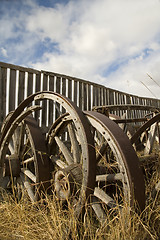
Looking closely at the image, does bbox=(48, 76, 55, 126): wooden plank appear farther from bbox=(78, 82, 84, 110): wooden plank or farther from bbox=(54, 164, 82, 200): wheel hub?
bbox=(54, 164, 82, 200): wheel hub

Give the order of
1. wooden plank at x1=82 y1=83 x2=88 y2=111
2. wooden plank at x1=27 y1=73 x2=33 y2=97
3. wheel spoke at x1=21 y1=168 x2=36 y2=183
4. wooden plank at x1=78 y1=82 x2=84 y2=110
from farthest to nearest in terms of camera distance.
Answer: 1. wooden plank at x1=82 y1=83 x2=88 y2=111
2. wooden plank at x1=78 y1=82 x2=84 y2=110
3. wooden plank at x1=27 y1=73 x2=33 y2=97
4. wheel spoke at x1=21 y1=168 x2=36 y2=183

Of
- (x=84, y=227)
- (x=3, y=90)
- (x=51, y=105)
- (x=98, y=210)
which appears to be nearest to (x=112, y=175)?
(x=98, y=210)

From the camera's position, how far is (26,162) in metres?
2.65

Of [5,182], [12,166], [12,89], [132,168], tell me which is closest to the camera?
[132,168]

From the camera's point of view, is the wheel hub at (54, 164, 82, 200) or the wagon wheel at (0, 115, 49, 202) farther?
the wagon wheel at (0, 115, 49, 202)

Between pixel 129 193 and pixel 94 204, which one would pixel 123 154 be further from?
pixel 94 204

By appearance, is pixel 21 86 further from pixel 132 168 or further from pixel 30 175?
pixel 132 168

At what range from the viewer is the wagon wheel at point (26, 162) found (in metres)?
2.27

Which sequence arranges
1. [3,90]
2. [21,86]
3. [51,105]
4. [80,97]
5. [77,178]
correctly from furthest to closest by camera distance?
[80,97]
[51,105]
[21,86]
[3,90]
[77,178]

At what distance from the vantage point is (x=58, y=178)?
1.91m

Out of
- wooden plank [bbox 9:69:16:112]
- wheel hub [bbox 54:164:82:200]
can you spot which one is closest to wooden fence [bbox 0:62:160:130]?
wooden plank [bbox 9:69:16:112]

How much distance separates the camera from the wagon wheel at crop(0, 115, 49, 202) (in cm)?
227

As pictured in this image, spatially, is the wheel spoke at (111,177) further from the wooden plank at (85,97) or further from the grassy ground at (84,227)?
the wooden plank at (85,97)

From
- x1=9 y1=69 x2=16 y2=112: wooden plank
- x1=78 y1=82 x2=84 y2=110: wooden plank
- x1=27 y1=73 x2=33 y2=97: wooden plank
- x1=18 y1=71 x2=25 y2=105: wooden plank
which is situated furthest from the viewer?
x1=78 y1=82 x2=84 y2=110: wooden plank
